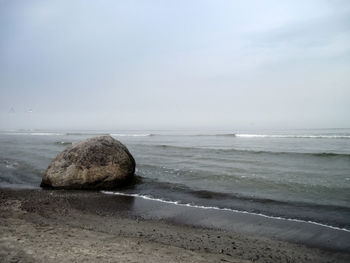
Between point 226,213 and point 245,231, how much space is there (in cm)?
121

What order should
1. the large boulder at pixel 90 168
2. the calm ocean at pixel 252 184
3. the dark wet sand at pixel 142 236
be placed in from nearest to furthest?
the dark wet sand at pixel 142 236 < the calm ocean at pixel 252 184 < the large boulder at pixel 90 168

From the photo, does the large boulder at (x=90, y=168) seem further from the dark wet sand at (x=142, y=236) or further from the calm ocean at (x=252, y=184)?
the dark wet sand at (x=142, y=236)

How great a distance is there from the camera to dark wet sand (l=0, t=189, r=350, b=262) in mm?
3717

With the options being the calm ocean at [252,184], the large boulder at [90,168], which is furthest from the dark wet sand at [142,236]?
the large boulder at [90,168]

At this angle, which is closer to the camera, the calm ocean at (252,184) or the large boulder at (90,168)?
the calm ocean at (252,184)

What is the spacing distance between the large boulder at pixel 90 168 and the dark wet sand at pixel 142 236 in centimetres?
153

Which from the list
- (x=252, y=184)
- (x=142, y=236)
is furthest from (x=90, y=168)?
(x=252, y=184)

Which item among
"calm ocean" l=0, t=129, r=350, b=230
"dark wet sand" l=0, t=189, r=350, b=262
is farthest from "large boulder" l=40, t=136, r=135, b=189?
"dark wet sand" l=0, t=189, r=350, b=262

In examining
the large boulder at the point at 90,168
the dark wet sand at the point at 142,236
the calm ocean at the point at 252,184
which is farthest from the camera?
the large boulder at the point at 90,168

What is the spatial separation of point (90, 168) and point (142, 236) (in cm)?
477

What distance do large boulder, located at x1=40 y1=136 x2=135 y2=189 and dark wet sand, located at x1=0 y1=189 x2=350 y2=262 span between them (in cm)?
153

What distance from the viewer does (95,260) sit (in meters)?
3.43

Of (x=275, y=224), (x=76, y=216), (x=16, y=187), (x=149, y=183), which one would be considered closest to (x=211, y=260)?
(x=275, y=224)

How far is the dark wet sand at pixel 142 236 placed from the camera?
372cm
